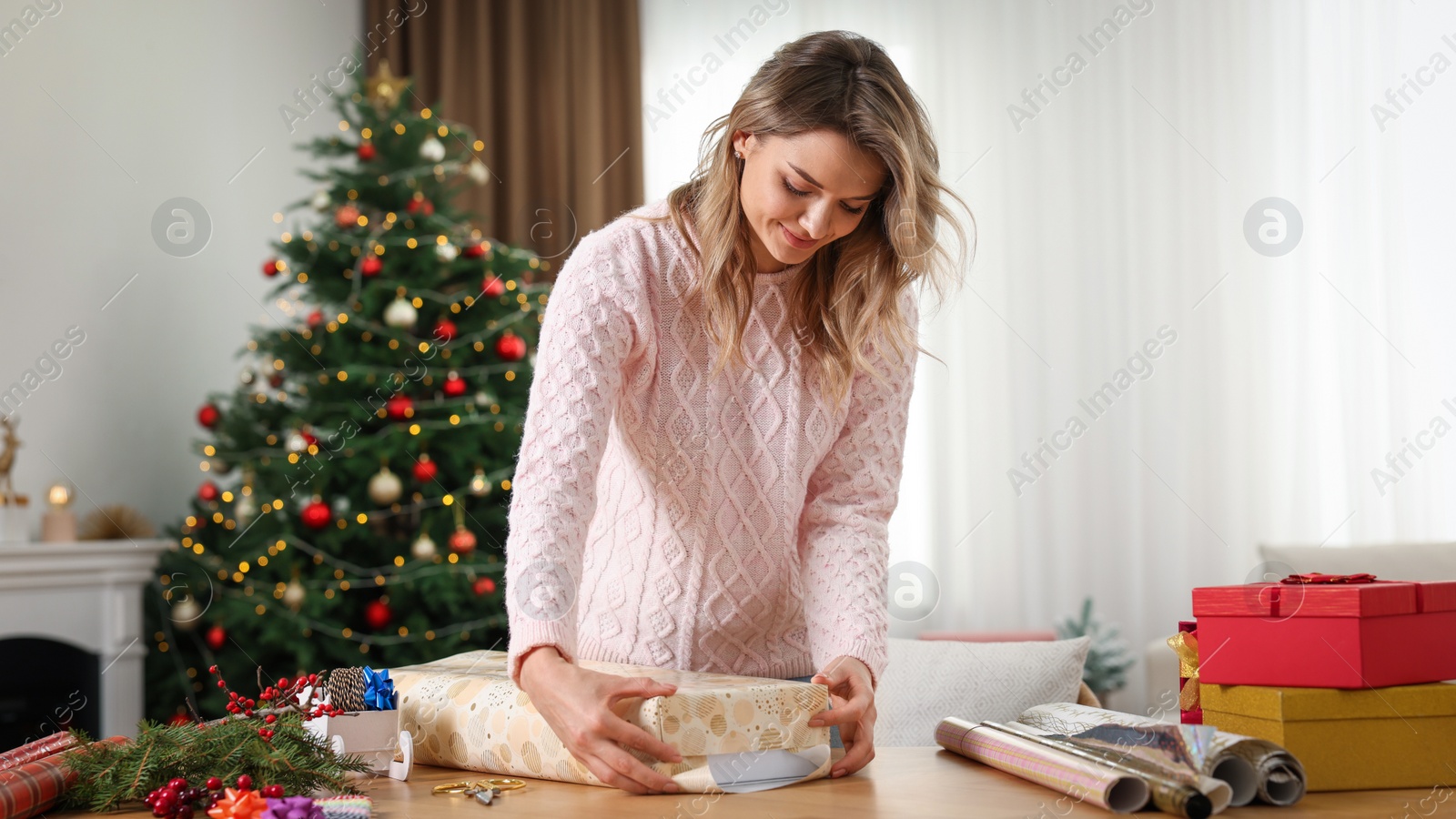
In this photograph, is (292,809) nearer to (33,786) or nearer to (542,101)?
(33,786)

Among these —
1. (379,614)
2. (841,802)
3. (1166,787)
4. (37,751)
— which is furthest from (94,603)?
(1166,787)

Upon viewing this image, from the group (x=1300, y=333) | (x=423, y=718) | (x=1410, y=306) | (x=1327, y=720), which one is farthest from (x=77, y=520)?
(x=1410, y=306)

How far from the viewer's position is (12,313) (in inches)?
134

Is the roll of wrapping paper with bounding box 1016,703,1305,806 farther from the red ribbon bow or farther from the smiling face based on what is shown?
the smiling face

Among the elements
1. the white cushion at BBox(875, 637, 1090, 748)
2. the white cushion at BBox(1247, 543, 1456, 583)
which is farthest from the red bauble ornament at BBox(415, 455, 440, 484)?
the white cushion at BBox(1247, 543, 1456, 583)

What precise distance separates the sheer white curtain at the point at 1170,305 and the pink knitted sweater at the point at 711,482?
9.70 feet

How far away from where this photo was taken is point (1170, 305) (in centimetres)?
402

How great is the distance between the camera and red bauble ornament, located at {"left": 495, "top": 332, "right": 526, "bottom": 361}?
3480 mm

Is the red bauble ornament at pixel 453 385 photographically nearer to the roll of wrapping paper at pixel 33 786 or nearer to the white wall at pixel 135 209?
the white wall at pixel 135 209

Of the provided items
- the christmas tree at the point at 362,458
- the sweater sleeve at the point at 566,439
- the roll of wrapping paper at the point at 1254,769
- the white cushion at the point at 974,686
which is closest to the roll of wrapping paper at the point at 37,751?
the sweater sleeve at the point at 566,439

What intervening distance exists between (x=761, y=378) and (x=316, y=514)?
2.43 meters

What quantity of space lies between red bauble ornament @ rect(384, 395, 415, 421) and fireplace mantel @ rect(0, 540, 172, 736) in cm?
87

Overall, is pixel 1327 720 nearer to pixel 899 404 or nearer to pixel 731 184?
pixel 899 404

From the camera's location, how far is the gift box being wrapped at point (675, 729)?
35.6 inches
